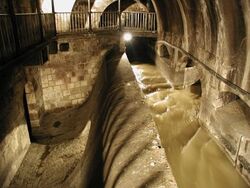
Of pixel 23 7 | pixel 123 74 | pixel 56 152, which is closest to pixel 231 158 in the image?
pixel 123 74

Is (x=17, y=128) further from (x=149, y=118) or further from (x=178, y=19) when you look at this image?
(x=178, y=19)

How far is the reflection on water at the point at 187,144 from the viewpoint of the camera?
6.36m

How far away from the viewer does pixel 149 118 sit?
185 inches

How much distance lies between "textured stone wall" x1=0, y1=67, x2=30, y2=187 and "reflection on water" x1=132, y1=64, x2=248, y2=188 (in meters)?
4.79

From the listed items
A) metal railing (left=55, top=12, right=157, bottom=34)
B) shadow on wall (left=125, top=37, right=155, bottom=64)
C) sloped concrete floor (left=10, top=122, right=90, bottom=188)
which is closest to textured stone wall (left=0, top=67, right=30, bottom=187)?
sloped concrete floor (left=10, top=122, right=90, bottom=188)

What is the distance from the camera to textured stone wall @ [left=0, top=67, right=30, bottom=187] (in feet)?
21.6

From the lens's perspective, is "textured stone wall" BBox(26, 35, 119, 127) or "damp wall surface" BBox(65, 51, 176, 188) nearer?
"damp wall surface" BBox(65, 51, 176, 188)

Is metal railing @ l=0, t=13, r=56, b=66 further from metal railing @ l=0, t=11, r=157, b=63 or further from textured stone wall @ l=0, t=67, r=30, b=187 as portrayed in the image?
textured stone wall @ l=0, t=67, r=30, b=187

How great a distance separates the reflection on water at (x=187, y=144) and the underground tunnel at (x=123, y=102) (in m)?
0.03

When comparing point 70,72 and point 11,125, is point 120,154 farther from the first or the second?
point 70,72

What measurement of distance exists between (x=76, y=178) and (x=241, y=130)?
4.81 m

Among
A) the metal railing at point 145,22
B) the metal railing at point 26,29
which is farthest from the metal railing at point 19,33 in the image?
the metal railing at point 145,22

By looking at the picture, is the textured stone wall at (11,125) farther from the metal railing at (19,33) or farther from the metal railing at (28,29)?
the metal railing at (28,29)

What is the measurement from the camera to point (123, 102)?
18.2ft
